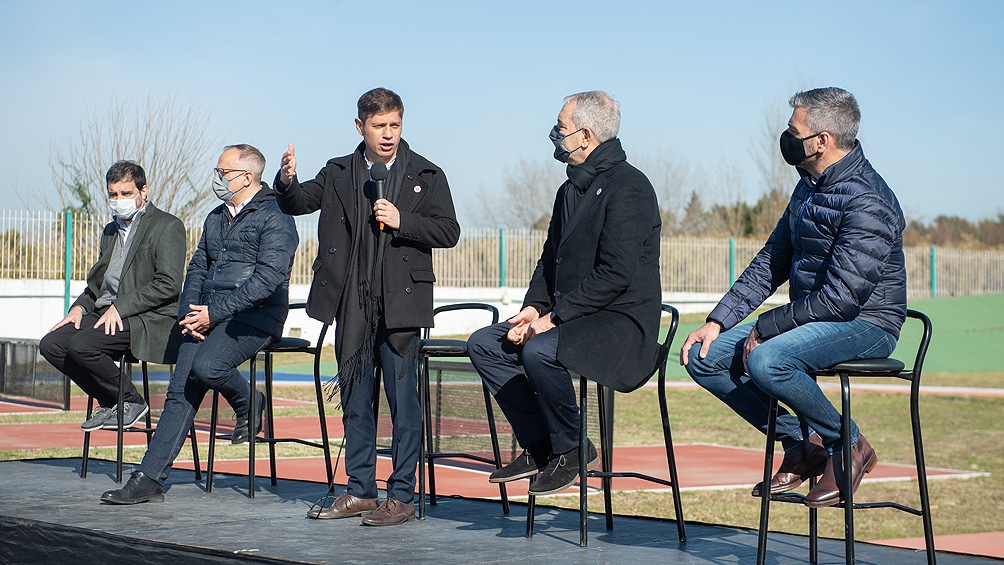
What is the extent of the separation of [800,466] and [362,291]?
2026mm

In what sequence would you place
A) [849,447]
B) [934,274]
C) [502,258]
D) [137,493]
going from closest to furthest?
1. [849,447]
2. [137,493]
3. [502,258]
4. [934,274]

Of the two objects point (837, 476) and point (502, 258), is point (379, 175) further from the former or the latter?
point (502, 258)

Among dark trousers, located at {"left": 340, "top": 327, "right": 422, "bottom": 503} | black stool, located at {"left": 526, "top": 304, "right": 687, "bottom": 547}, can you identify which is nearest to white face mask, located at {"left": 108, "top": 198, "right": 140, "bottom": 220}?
dark trousers, located at {"left": 340, "top": 327, "right": 422, "bottom": 503}

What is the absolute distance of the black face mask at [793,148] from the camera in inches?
163

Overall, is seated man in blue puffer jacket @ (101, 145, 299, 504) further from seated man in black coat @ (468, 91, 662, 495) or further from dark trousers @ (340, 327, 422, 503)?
seated man in black coat @ (468, 91, 662, 495)

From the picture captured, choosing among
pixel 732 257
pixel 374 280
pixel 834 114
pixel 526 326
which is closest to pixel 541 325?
pixel 526 326

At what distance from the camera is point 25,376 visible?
15.2 metres

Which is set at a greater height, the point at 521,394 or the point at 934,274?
the point at 934,274

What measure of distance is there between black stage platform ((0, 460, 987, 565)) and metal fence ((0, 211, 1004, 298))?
1233 centimetres

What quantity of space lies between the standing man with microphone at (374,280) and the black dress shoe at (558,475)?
2.76 ft

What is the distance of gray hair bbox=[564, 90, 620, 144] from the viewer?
15.1 ft

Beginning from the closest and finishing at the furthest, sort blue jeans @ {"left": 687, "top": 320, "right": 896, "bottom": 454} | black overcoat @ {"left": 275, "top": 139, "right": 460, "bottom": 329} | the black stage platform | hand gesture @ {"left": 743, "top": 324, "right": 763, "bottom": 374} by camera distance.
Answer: blue jeans @ {"left": 687, "top": 320, "right": 896, "bottom": 454}
hand gesture @ {"left": 743, "top": 324, "right": 763, "bottom": 374}
the black stage platform
black overcoat @ {"left": 275, "top": 139, "right": 460, "bottom": 329}

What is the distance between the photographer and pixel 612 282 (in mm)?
4375

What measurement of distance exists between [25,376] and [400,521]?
11.8m
